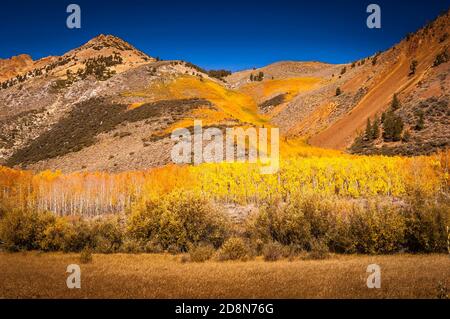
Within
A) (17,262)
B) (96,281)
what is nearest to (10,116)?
(17,262)

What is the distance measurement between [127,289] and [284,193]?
3266 centimetres

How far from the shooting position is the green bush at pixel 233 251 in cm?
2336

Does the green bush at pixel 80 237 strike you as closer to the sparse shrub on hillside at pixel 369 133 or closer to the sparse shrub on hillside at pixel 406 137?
the sparse shrub on hillside at pixel 406 137

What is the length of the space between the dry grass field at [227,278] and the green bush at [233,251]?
137 cm

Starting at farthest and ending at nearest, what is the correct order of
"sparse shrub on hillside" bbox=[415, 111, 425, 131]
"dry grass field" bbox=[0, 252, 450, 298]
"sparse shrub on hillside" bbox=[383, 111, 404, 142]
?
1. "sparse shrub on hillside" bbox=[383, 111, 404, 142]
2. "sparse shrub on hillside" bbox=[415, 111, 425, 131]
3. "dry grass field" bbox=[0, 252, 450, 298]

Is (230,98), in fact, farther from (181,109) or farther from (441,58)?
(441,58)

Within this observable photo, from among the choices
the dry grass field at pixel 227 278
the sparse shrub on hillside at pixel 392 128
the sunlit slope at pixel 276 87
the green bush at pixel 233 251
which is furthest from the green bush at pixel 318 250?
the sunlit slope at pixel 276 87

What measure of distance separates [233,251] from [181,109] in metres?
66.0

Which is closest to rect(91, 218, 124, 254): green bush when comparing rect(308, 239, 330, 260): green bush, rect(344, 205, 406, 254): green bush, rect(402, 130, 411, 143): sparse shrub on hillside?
rect(308, 239, 330, 260): green bush

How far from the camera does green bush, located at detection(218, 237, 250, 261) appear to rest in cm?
2336

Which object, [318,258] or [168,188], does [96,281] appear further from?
[168,188]

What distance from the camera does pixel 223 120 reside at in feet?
236

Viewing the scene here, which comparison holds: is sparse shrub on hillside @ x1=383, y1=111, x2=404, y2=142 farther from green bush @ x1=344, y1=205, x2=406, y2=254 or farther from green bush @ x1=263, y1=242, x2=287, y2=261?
green bush @ x1=263, y1=242, x2=287, y2=261

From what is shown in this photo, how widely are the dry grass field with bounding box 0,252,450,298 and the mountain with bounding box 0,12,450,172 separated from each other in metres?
34.0
